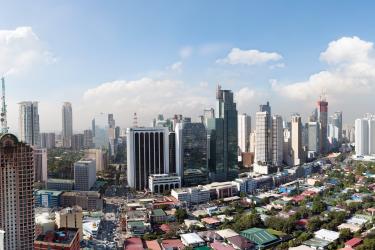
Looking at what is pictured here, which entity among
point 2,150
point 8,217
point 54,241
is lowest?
point 54,241

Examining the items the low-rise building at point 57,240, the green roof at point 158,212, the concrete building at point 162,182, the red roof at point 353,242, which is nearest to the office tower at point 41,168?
the concrete building at point 162,182

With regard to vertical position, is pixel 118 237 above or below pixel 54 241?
below

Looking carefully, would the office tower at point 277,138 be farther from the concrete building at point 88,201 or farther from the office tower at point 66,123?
the office tower at point 66,123

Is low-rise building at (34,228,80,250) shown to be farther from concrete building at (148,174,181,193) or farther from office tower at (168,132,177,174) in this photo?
office tower at (168,132,177,174)

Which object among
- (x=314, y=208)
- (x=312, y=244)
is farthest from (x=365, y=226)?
(x=312, y=244)

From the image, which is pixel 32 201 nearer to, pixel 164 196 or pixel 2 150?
pixel 2 150

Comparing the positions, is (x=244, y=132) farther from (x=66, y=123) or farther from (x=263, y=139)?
(x=66, y=123)

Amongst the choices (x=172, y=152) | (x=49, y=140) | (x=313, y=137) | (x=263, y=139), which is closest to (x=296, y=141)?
(x=263, y=139)
